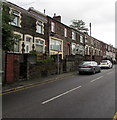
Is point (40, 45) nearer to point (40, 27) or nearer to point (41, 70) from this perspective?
point (40, 27)

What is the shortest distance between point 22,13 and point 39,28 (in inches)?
151

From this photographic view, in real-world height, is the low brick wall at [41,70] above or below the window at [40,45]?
below

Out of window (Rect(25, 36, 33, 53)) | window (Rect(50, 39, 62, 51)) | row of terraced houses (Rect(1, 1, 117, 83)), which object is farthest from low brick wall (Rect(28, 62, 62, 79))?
window (Rect(50, 39, 62, 51))

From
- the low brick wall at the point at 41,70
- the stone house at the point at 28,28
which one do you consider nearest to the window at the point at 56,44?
the stone house at the point at 28,28

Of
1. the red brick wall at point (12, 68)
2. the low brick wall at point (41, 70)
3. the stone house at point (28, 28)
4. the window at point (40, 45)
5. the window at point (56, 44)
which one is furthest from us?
the window at point (56, 44)

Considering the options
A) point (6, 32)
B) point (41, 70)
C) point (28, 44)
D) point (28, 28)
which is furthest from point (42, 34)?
point (6, 32)

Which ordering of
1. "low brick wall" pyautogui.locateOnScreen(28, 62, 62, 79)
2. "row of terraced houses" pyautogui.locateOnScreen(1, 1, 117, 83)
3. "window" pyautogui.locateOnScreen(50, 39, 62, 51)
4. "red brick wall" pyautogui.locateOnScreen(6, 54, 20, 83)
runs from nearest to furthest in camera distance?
"red brick wall" pyautogui.locateOnScreen(6, 54, 20, 83) → "low brick wall" pyautogui.locateOnScreen(28, 62, 62, 79) → "row of terraced houses" pyautogui.locateOnScreen(1, 1, 117, 83) → "window" pyautogui.locateOnScreen(50, 39, 62, 51)

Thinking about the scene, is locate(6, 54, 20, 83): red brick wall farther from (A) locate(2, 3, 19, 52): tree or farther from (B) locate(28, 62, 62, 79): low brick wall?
(A) locate(2, 3, 19, 52): tree

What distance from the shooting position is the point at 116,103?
6.06 metres

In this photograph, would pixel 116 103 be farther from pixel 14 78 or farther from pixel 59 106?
pixel 14 78

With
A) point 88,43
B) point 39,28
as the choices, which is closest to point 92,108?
point 39,28

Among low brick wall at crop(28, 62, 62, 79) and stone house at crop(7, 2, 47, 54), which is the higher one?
stone house at crop(7, 2, 47, 54)

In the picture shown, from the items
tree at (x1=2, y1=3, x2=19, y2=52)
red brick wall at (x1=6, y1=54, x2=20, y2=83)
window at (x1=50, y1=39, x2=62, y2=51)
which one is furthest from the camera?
window at (x1=50, y1=39, x2=62, y2=51)

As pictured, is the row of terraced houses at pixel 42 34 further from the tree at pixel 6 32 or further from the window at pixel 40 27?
the tree at pixel 6 32
